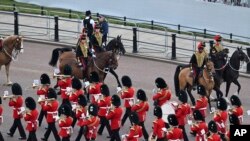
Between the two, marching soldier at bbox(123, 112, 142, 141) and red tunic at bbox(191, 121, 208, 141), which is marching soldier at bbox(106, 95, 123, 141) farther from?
red tunic at bbox(191, 121, 208, 141)

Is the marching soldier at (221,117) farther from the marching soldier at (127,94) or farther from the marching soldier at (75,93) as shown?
the marching soldier at (75,93)

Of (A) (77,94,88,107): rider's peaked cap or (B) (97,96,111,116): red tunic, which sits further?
(B) (97,96,111,116): red tunic

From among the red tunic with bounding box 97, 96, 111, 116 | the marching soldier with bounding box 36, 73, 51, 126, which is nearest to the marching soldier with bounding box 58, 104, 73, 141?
the red tunic with bounding box 97, 96, 111, 116

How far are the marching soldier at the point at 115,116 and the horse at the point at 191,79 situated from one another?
158 inches

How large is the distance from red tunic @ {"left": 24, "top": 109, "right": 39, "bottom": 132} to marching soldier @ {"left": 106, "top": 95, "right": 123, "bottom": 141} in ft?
5.83

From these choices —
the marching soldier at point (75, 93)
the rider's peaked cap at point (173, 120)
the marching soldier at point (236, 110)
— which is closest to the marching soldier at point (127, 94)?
the marching soldier at point (75, 93)

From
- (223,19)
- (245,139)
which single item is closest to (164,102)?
(245,139)

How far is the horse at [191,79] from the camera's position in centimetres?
2381

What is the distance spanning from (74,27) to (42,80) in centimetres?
1320

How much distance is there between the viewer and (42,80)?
21.6 meters

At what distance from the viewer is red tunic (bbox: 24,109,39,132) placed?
2012cm

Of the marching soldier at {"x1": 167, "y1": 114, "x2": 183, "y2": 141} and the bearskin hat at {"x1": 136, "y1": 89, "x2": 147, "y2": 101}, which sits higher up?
the bearskin hat at {"x1": 136, "y1": 89, "x2": 147, "y2": 101}

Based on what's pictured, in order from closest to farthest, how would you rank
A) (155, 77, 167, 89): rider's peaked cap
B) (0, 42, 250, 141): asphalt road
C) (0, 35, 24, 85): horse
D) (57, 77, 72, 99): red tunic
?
1. (155, 77, 167, 89): rider's peaked cap
2. (57, 77, 72, 99): red tunic
3. (0, 35, 24, 85): horse
4. (0, 42, 250, 141): asphalt road

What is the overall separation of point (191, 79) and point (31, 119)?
582cm
